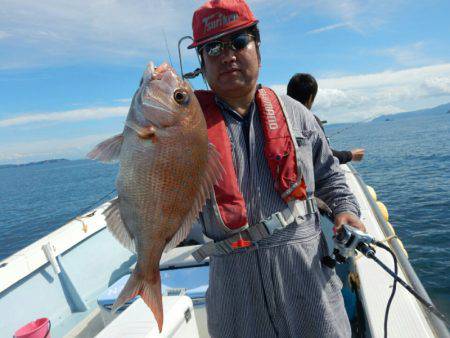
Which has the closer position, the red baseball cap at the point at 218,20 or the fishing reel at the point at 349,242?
the red baseball cap at the point at 218,20

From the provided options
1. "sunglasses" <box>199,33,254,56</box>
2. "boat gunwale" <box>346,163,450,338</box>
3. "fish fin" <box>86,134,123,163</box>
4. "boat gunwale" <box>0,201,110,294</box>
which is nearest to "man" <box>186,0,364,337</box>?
"sunglasses" <box>199,33,254,56</box>

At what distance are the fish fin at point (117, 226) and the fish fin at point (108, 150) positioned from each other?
0.22 meters

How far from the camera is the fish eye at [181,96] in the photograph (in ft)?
5.27

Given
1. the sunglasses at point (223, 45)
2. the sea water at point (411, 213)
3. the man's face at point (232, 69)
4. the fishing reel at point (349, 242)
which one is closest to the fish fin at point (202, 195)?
the man's face at point (232, 69)

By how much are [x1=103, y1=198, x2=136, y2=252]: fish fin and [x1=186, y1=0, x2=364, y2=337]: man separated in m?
0.45

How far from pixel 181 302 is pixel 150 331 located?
15.2 inches

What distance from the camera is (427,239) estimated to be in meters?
9.69

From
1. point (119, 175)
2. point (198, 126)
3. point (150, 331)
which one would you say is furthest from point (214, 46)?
point (150, 331)

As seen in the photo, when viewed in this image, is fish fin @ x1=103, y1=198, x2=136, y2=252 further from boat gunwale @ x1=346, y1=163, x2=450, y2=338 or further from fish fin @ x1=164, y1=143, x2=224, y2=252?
boat gunwale @ x1=346, y1=163, x2=450, y2=338

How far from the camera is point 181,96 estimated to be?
1621 mm

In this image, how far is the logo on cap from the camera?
6.01ft

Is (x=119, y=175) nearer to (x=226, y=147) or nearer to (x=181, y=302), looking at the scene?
(x=226, y=147)

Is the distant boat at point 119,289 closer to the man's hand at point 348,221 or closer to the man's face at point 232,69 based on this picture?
the man's hand at point 348,221

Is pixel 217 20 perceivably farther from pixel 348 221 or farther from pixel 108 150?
pixel 348 221
